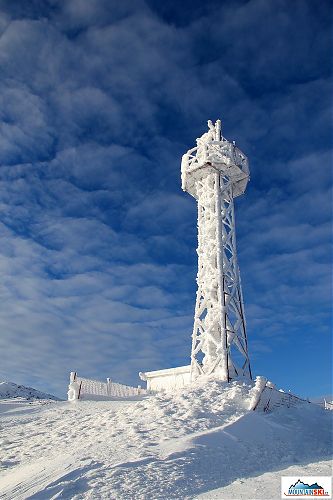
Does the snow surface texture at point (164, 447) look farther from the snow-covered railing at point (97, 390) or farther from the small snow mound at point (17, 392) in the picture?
the small snow mound at point (17, 392)

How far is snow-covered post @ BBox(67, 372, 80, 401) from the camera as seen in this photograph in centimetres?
2511

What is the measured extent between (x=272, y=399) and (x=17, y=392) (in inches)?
840

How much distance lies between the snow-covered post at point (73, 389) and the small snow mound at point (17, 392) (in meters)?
8.53

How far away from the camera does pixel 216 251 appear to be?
29.4 meters

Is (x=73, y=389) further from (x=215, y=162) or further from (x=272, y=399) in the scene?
(x=215, y=162)

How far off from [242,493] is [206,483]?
140 cm

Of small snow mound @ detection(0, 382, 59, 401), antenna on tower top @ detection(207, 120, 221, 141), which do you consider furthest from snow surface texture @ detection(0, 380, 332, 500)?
antenna on tower top @ detection(207, 120, 221, 141)

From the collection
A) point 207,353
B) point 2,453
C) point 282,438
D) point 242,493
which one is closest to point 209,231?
point 207,353

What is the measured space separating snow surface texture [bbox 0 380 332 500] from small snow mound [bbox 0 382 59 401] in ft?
32.2

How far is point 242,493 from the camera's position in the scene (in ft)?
34.5

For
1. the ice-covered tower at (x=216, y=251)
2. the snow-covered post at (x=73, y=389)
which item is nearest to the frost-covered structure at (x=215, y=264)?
the ice-covered tower at (x=216, y=251)

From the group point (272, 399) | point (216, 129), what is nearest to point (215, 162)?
point (216, 129)

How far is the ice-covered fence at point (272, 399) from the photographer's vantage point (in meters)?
20.8

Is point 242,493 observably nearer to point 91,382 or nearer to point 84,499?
point 84,499
